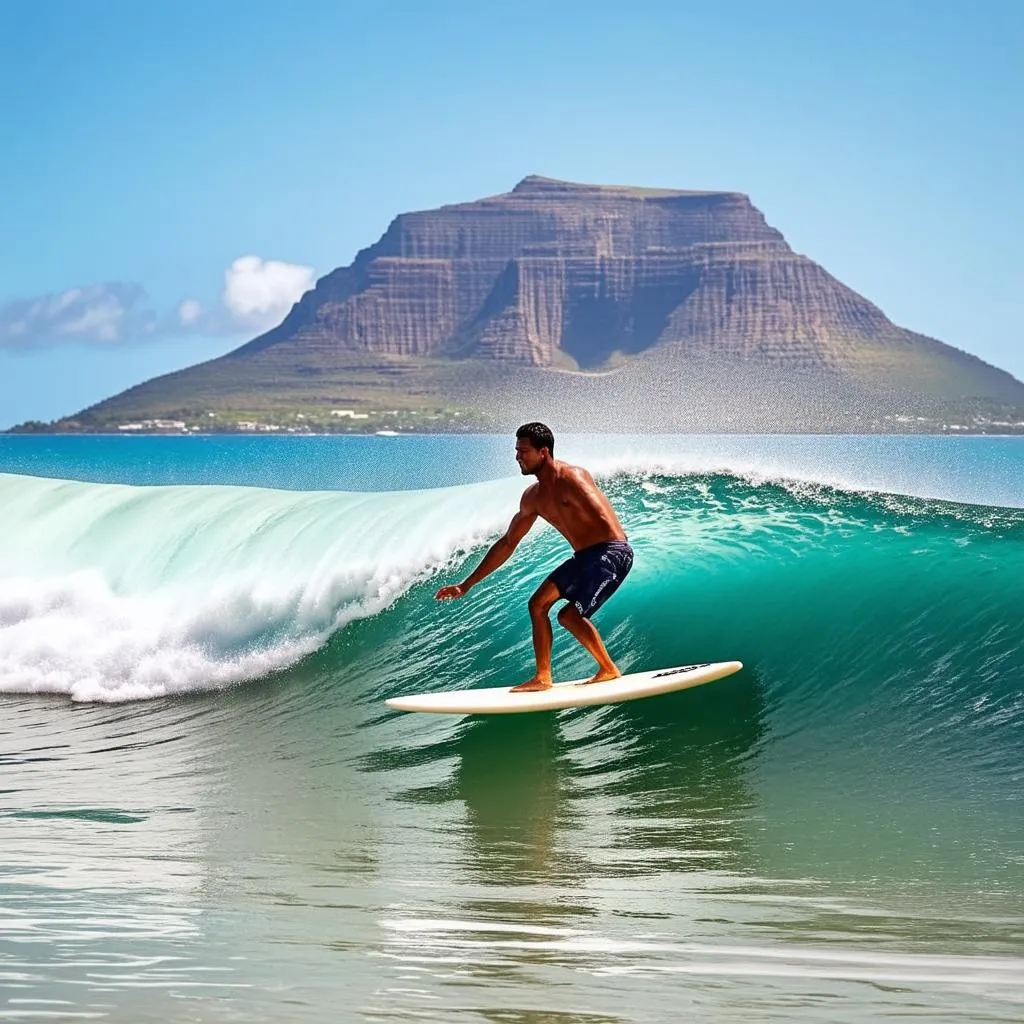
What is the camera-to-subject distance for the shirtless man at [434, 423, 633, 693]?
7.66 m

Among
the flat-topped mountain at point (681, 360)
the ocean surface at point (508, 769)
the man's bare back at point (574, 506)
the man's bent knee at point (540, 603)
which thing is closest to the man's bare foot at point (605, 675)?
the ocean surface at point (508, 769)

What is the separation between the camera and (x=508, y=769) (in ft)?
26.6

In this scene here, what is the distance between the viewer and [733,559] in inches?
424

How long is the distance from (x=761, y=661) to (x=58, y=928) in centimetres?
518

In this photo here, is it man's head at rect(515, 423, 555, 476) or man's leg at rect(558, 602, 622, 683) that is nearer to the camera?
man's head at rect(515, 423, 555, 476)

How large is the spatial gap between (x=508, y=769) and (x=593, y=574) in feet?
3.81

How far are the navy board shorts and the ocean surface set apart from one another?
0.90 metres

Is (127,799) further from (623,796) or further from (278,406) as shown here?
(278,406)

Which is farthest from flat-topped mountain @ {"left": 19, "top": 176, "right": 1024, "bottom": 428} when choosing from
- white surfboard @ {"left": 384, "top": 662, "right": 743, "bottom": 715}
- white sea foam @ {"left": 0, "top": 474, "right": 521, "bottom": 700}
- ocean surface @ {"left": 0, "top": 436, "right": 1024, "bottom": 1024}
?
white surfboard @ {"left": 384, "top": 662, "right": 743, "bottom": 715}

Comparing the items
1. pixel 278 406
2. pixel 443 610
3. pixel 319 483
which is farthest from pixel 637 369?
pixel 443 610

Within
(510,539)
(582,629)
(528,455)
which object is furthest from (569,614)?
(528,455)

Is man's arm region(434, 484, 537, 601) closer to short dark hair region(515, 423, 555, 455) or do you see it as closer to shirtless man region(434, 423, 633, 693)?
shirtless man region(434, 423, 633, 693)

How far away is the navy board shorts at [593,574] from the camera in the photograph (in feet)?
25.1

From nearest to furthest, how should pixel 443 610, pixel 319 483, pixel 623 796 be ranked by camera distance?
pixel 623 796, pixel 443 610, pixel 319 483
